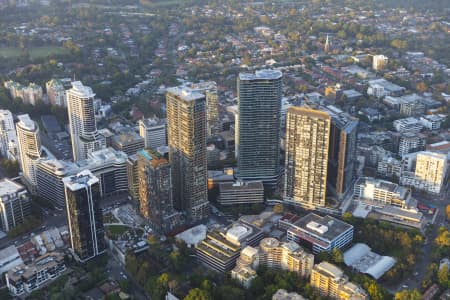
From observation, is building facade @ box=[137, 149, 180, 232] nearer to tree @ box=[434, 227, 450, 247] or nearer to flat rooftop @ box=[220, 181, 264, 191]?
flat rooftop @ box=[220, 181, 264, 191]

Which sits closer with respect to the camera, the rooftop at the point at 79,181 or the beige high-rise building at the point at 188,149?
the rooftop at the point at 79,181

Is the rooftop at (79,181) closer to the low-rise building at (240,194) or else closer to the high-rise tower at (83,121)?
the low-rise building at (240,194)

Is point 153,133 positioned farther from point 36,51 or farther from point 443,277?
point 36,51

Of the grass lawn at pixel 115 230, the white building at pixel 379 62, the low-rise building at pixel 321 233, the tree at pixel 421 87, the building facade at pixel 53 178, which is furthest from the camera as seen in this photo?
the white building at pixel 379 62

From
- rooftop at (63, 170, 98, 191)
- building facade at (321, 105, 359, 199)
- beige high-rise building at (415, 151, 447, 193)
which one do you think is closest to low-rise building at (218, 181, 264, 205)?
building facade at (321, 105, 359, 199)

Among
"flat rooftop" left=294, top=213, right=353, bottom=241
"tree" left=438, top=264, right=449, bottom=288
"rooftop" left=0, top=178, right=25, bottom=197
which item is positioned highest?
A: "rooftop" left=0, top=178, right=25, bottom=197

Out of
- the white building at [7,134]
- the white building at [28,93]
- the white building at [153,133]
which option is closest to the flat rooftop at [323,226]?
the white building at [153,133]

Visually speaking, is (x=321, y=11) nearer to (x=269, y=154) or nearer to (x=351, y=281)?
(x=269, y=154)
